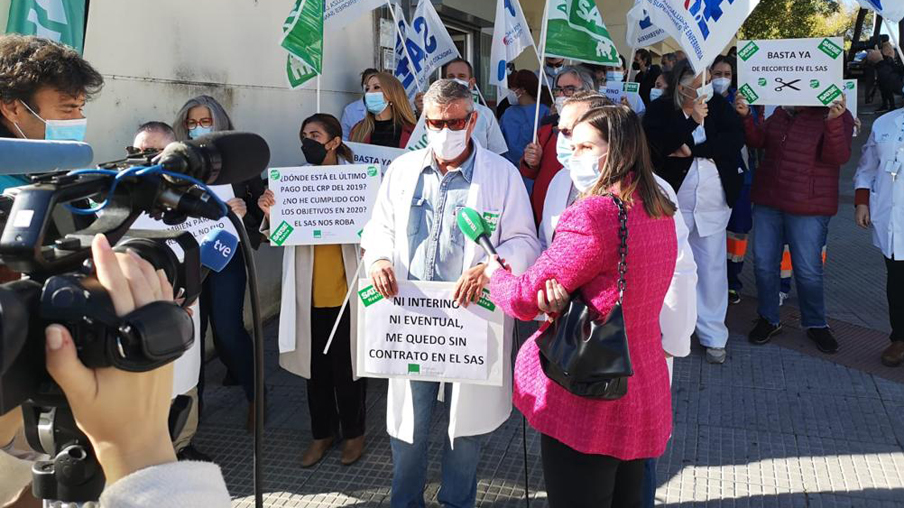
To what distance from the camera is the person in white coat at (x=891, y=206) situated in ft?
16.1

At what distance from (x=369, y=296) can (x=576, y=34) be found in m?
3.14

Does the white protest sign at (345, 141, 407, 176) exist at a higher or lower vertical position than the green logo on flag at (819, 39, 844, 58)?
lower

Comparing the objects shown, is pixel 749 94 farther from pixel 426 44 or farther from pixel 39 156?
pixel 39 156

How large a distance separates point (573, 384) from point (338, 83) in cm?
520

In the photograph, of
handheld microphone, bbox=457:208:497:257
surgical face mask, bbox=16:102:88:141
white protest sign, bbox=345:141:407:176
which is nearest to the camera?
surgical face mask, bbox=16:102:88:141

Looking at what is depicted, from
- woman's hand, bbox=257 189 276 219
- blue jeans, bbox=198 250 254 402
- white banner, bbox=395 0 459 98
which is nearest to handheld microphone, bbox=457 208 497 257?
woman's hand, bbox=257 189 276 219

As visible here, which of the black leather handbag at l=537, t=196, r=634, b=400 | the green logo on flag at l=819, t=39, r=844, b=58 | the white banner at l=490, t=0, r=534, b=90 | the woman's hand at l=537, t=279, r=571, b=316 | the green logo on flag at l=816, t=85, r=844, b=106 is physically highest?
the white banner at l=490, t=0, r=534, b=90

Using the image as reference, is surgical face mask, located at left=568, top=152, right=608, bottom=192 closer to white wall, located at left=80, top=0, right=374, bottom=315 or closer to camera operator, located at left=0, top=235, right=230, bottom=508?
camera operator, located at left=0, top=235, right=230, bottom=508

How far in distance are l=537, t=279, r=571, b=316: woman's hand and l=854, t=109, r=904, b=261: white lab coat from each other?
3861mm

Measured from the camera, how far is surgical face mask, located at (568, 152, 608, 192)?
7.67 feet

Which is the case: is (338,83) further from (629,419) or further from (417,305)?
(629,419)

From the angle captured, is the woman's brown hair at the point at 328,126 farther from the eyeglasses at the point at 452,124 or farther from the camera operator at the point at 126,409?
the camera operator at the point at 126,409

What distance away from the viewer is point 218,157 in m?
1.22

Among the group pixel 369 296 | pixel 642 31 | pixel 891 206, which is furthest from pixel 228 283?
pixel 642 31
